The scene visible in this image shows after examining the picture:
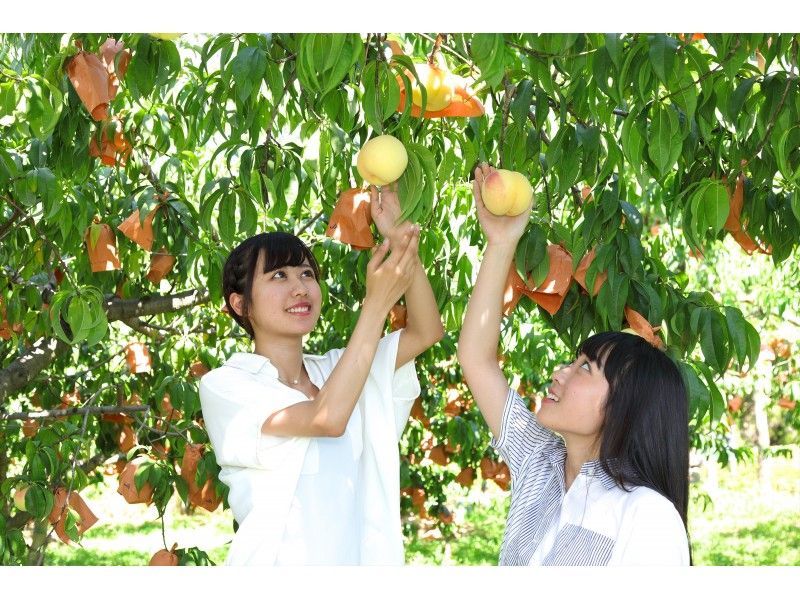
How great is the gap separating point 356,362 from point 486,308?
267mm

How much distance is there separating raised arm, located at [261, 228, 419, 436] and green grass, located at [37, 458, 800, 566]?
3869 mm

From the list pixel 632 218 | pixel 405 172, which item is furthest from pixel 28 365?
pixel 632 218

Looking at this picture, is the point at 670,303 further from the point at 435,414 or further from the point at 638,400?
the point at 435,414

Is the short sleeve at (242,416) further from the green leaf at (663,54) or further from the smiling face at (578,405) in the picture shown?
the green leaf at (663,54)

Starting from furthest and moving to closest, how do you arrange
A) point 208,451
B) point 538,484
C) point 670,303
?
1. point 208,451
2. point 670,303
3. point 538,484

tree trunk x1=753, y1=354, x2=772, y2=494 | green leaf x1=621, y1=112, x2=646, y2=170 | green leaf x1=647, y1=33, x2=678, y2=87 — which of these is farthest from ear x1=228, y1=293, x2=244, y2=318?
tree trunk x1=753, y1=354, x2=772, y2=494

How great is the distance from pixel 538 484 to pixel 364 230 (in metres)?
0.55

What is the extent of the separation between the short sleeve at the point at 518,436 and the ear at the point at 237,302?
0.54 meters

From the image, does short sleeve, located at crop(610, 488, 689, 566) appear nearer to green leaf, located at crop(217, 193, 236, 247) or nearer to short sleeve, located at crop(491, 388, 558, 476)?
short sleeve, located at crop(491, 388, 558, 476)

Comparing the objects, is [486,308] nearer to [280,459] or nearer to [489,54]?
[280,459]

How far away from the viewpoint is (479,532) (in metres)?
7.85

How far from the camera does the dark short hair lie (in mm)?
1817
